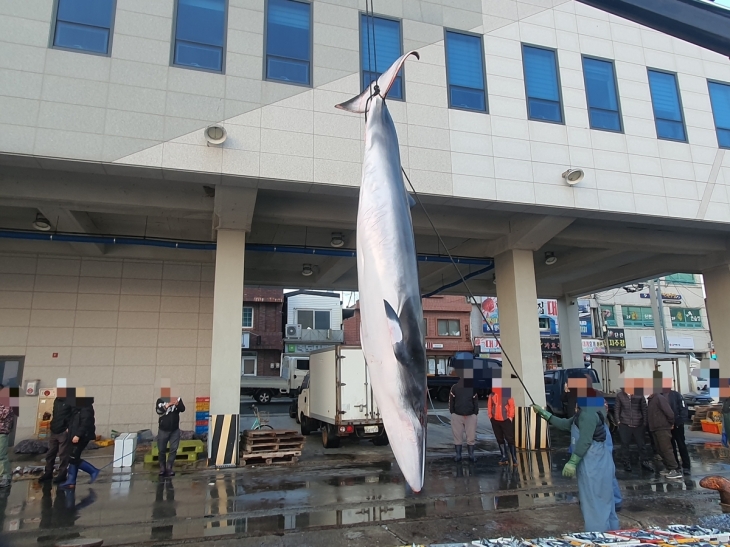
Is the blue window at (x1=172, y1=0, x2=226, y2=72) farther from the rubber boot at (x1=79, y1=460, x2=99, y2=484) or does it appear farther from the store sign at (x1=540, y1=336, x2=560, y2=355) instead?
the store sign at (x1=540, y1=336, x2=560, y2=355)

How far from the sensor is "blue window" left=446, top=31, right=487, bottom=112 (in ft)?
38.6

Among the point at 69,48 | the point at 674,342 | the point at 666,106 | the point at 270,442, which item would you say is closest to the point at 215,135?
the point at 69,48

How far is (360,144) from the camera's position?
10.5m

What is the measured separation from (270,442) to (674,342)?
41059mm

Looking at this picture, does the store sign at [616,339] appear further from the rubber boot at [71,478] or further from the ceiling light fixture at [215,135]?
the rubber boot at [71,478]

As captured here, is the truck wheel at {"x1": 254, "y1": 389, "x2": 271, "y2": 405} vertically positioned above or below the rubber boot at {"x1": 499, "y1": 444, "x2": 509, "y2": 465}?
above

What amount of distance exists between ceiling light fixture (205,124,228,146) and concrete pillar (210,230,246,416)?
256 centimetres

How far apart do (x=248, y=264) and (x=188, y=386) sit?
15.6 ft

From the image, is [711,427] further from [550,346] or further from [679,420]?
[550,346]

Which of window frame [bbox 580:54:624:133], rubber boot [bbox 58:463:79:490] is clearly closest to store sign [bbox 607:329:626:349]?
window frame [bbox 580:54:624:133]

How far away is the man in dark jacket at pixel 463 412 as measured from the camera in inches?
423

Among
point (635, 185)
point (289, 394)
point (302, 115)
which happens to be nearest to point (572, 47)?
point (635, 185)

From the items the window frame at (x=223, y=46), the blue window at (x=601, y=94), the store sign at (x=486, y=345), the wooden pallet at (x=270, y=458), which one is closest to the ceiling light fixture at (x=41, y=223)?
the window frame at (x=223, y=46)

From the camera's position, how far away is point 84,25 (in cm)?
971
